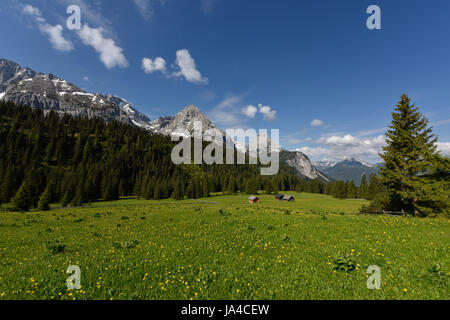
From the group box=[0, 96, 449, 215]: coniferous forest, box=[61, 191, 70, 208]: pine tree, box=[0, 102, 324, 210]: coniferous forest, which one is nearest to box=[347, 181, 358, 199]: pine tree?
box=[0, 96, 449, 215]: coniferous forest

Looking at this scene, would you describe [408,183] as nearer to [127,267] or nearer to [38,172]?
[127,267]

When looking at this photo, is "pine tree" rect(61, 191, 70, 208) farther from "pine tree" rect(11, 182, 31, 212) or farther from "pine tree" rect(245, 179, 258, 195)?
"pine tree" rect(245, 179, 258, 195)

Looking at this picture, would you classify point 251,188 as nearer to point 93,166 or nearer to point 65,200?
point 65,200

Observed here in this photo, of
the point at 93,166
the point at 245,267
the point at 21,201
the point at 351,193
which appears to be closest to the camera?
the point at 245,267

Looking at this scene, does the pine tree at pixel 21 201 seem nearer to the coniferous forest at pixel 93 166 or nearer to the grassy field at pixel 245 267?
the coniferous forest at pixel 93 166

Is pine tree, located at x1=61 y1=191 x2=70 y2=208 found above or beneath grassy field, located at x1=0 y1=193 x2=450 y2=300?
beneath

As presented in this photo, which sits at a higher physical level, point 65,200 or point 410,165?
point 410,165

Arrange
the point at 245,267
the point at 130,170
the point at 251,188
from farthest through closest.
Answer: the point at 130,170 → the point at 251,188 → the point at 245,267

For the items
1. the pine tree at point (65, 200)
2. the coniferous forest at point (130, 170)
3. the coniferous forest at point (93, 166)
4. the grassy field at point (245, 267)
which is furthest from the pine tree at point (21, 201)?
the grassy field at point (245, 267)

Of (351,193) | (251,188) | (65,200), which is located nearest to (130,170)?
(65,200)

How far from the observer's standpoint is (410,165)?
2294 cm

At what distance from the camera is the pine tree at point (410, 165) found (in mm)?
22203

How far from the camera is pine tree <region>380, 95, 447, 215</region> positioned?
874 inches
